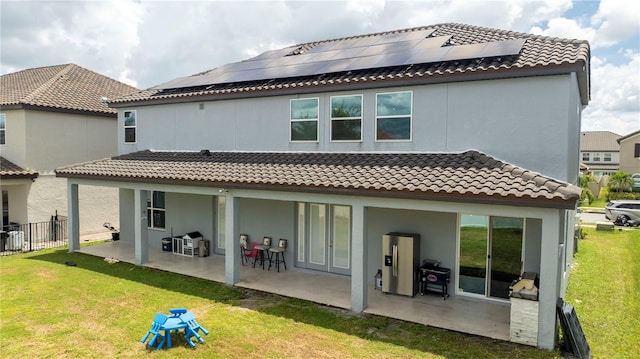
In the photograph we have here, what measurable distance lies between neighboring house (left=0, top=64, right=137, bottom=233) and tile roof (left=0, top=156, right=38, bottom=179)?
39mm

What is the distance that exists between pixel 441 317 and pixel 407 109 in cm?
553

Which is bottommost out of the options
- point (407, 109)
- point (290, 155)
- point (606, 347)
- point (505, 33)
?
point (606, 347)

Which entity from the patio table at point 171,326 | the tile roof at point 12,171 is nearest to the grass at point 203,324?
the patio table at point 171,326

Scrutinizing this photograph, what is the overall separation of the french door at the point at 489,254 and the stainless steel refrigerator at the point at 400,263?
1174mm

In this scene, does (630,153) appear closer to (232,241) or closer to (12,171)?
(232,241)

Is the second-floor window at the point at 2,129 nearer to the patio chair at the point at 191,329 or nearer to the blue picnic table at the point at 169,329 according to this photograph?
the blue picnic table at the point at 169,329

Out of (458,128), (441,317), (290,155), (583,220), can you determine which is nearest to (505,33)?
(458,128)

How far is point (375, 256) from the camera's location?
40.2ft

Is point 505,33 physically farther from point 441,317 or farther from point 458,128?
point 441,317

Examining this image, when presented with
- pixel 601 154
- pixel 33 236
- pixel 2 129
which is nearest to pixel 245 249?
pixel 33 236

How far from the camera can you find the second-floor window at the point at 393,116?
1169 centimetres

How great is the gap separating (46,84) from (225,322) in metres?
19.0

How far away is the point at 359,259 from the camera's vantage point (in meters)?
10.1

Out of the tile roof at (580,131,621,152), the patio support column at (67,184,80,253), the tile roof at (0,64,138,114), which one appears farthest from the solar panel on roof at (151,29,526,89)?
the tile roof at (580,131,621,152)
